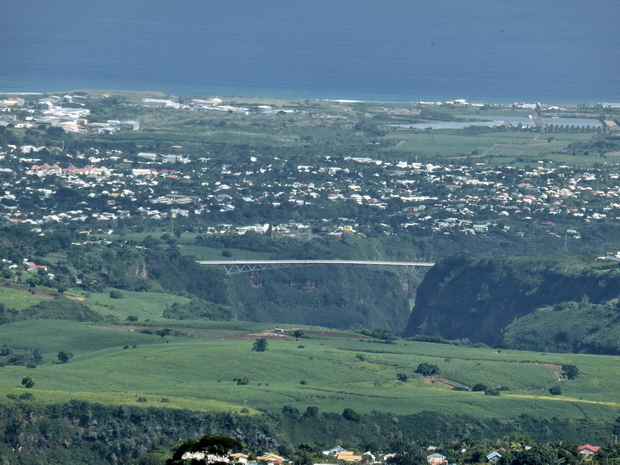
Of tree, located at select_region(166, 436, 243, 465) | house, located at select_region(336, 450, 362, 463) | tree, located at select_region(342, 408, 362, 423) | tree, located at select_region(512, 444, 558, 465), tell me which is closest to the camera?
tree, located at select_region(166, 436, 243, 465)

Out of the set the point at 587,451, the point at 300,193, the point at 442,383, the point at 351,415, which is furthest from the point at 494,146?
the point at 587,451

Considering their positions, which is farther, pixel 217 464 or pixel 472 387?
pixel 472 387

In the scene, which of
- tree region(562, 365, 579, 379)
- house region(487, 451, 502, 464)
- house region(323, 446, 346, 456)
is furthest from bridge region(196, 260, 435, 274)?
house region(487, 451, 502, 464)

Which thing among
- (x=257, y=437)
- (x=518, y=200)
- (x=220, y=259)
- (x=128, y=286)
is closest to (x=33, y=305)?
(x=128, y=286)

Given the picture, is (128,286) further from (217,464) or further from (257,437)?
(217,464)

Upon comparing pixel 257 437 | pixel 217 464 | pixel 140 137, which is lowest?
pixel 257 437

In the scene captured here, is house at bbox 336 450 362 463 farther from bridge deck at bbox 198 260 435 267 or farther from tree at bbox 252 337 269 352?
bridge deck at bbox 198 260 435 267

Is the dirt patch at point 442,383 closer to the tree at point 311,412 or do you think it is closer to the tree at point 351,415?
the tree at point 351,415

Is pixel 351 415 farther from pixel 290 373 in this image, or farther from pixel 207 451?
pixel 207 451
